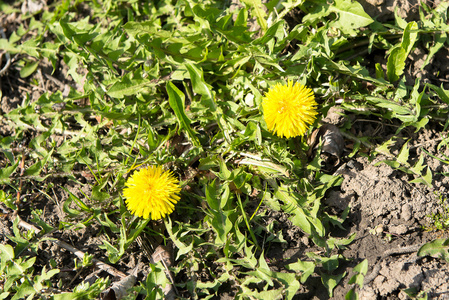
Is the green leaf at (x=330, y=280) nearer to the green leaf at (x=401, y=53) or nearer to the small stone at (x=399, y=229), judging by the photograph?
the small stone at (x=399, y=229)

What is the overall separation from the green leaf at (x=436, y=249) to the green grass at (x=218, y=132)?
0.42m

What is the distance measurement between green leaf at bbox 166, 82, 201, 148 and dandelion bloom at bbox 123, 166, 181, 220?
38 cm

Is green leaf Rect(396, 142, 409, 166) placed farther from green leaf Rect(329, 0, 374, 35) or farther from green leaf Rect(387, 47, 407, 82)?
green leaf Rect(329, 0, 374, 35)

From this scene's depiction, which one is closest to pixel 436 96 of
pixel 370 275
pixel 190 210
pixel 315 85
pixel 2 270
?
pixel 315 85

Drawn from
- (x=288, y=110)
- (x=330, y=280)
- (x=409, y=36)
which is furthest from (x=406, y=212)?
(x=409, y=36)

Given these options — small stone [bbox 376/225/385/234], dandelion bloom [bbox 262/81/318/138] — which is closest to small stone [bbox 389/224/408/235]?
small stone [bbox 376/225/385/234]

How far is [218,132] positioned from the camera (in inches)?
108

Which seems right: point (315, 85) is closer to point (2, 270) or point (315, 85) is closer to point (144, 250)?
point (144, 250)

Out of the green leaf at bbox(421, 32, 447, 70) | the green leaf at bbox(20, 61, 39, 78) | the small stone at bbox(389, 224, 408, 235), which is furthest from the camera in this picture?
the green leaf at bbox(20, 61, 39, 78)

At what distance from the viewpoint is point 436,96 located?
8.98 ft

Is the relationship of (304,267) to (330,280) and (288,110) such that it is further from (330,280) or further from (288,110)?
(288,110)

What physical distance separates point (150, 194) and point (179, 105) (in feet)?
2.19

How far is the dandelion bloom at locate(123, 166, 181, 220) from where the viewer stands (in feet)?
7.77

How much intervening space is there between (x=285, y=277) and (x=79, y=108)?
217 cm
